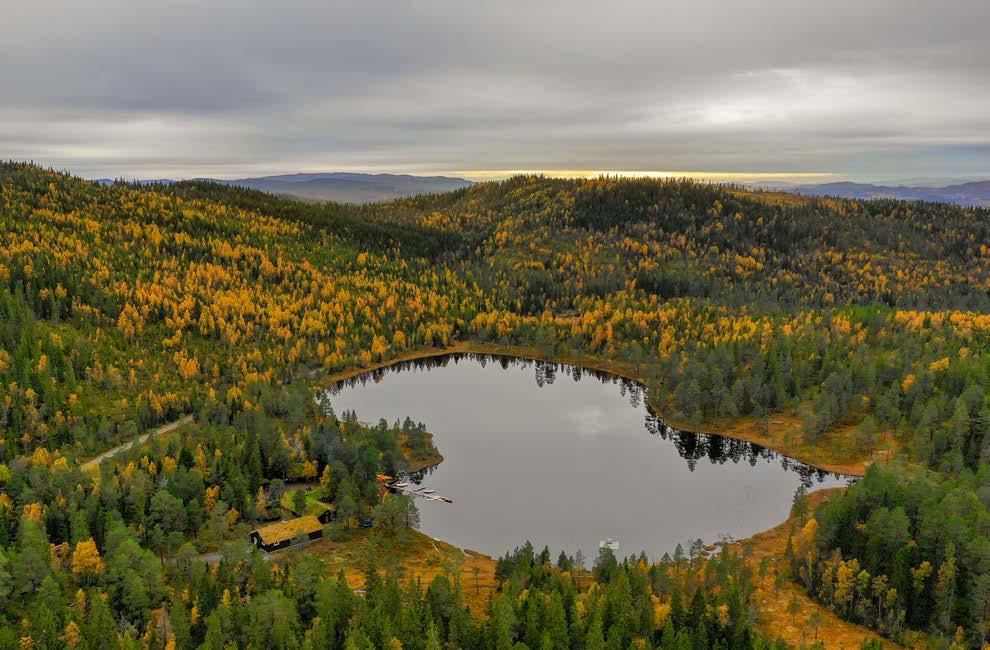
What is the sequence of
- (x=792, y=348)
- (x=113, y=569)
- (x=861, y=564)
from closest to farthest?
(x=113, y=569) → (x=861, y=564) → (x=792, y=348)

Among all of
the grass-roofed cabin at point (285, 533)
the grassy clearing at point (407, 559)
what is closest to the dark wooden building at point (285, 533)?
the grass-roofed cabin at point (285, 533)

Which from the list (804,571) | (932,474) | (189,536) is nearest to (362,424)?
(189,536)

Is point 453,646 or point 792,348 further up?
point 792,348

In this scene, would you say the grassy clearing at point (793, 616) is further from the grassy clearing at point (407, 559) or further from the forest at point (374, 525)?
the grassy clearing at point (407, 559)

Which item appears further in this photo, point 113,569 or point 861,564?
point 861,564

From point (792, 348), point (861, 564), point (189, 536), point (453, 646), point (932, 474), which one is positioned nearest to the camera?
point (453, 646)

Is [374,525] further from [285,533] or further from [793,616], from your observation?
[793,616]

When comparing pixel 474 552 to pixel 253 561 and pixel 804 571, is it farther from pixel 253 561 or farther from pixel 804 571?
pixel 804 571
